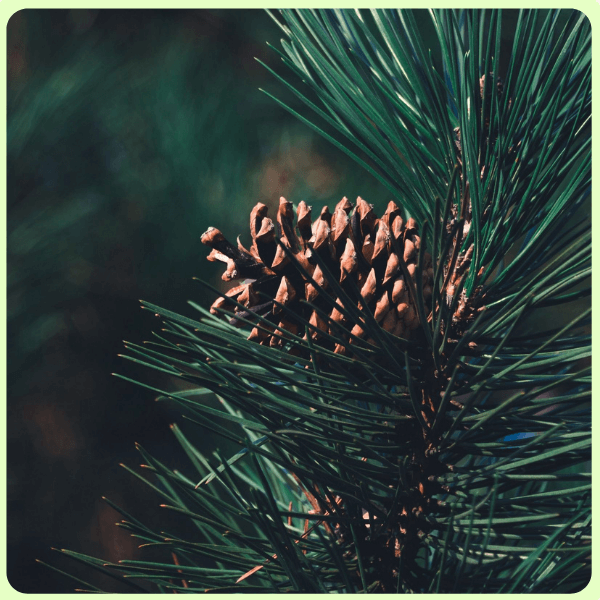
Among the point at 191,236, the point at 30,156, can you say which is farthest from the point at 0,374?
the point at 30,156

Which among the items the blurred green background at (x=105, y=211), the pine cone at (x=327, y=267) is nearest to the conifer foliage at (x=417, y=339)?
the pine cone at (x=327, y=267)

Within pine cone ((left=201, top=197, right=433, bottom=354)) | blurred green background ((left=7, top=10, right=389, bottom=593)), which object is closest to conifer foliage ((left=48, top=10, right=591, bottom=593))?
pine cone ((left=201, top=197, right=433, bottom=354))

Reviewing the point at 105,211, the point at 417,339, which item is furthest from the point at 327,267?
the point at 105,211

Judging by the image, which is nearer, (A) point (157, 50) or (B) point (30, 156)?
(B) point (30, 156)

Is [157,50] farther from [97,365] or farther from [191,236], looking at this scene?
[97,365]

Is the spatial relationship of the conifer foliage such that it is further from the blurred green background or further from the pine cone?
the blurred green background
